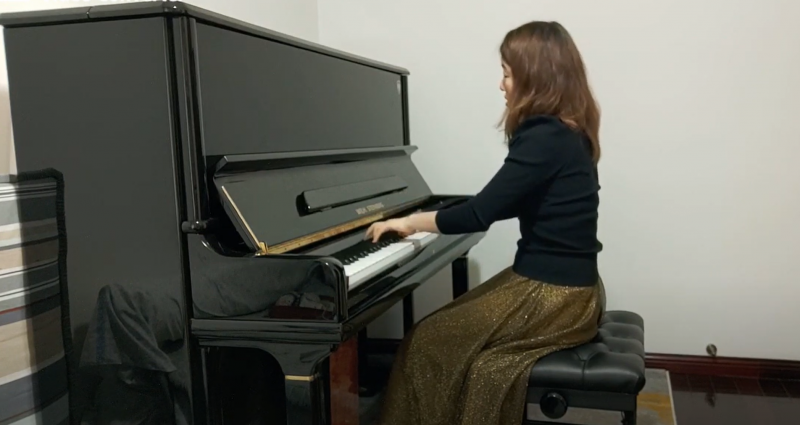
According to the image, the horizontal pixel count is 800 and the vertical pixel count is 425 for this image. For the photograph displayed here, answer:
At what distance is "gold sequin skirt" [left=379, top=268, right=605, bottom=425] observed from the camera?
5.16 ft

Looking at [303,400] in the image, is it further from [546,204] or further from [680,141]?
[680,141]

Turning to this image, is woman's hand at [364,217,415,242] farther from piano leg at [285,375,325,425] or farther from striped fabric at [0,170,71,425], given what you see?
striped fabric at [0,170,71,425]

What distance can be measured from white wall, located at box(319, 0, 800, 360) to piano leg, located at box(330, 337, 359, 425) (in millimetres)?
1289

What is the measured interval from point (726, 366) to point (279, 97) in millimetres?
2024

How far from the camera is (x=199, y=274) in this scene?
135 centimetres

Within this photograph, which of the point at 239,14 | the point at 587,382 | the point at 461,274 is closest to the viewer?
the point at 587,382

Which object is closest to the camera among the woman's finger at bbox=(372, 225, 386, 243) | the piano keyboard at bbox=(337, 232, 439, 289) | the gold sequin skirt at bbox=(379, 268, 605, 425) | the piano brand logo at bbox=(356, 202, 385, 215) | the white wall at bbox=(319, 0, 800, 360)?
the piano keyboard at bbox=(337, 232, 439, 289)

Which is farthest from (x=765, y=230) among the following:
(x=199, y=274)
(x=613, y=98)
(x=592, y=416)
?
(x=199, y=274)

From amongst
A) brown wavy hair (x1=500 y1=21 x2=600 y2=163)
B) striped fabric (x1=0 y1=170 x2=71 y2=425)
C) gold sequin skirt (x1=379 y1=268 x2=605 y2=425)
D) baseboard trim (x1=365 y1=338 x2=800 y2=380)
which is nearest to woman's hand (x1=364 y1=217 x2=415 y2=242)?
gold sequin skirt (x1=379 y1=268 x2=605 y2=425)

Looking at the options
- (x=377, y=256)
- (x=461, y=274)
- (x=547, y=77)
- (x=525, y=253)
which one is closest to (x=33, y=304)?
(x=377, y=256)

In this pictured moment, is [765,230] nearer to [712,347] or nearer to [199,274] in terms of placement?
[712,347]

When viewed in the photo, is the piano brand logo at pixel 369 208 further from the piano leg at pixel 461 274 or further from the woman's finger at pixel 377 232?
the piano leg at pixel 461 274

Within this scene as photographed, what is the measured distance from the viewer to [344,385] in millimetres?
1656

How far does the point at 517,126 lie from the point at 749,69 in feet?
4.38
